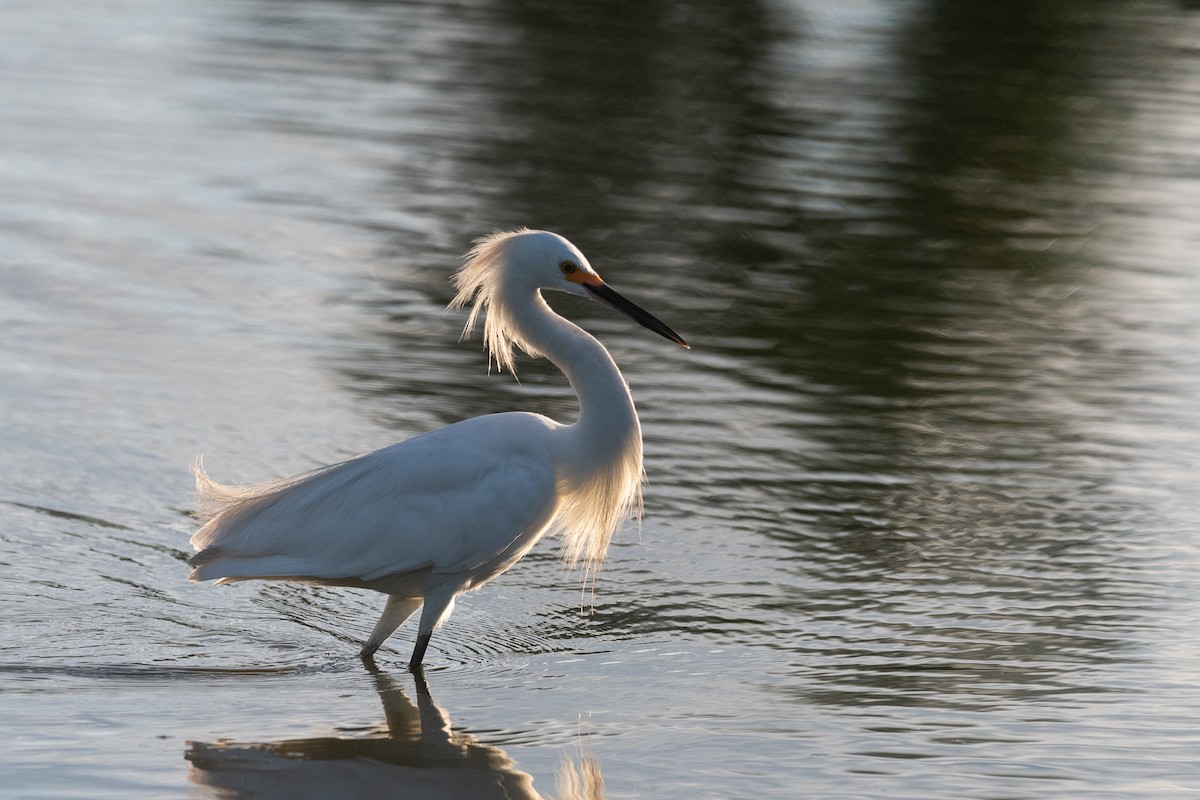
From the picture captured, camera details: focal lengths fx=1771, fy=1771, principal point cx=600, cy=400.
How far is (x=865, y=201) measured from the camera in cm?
1236

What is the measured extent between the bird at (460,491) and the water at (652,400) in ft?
1.02

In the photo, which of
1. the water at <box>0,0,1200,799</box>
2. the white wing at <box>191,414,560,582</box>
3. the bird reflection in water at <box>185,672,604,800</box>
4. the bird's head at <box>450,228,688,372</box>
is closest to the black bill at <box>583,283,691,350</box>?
the bird's head at <box>450,228,688,372</box>

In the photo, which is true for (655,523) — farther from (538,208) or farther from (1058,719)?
(538,208)

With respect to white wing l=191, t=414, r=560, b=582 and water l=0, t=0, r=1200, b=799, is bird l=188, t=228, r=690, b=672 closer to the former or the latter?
white wing l=191, t=414, r=560, b=582

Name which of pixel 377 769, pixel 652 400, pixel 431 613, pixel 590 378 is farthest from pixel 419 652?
pixel 652 400

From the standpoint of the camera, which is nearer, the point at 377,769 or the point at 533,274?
the point at 377,769

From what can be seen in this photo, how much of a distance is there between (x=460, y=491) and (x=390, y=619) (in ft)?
1.65

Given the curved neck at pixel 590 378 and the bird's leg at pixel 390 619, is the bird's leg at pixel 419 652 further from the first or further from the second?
the curved neck at pixel 590 378

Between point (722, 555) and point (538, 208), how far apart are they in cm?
524

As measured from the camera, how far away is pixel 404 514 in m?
5.75

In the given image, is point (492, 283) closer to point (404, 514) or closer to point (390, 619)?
point (404, 514)

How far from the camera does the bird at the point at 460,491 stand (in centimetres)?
571

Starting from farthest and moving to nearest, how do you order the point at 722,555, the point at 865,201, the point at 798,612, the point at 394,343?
the point at 865,201
the point at 394,343
the point at 722,555
the point at 798,612

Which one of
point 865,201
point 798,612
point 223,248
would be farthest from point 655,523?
point 865,201
